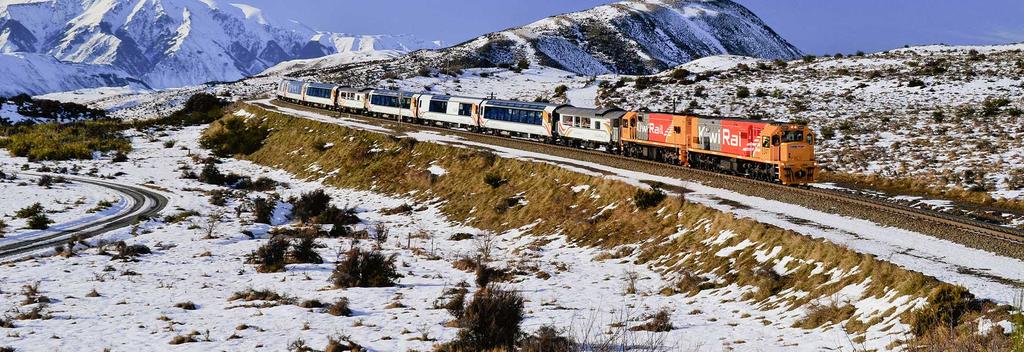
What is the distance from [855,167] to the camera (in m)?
36.7

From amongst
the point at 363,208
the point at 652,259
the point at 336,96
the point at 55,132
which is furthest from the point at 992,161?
the point at 55,132

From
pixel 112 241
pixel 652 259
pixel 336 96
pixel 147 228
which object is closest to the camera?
pixel 652 259

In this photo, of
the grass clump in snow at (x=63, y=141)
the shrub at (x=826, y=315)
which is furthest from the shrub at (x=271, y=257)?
the grass clump in snow at (x=63, y=141)

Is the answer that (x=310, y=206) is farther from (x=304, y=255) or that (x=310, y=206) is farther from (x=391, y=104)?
(x=391, y=104)

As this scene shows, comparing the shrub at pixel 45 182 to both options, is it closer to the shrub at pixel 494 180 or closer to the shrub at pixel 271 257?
the shrub at pixel 271 257

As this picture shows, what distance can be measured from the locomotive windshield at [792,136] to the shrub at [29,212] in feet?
110

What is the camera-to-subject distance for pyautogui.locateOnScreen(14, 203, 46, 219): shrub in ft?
115

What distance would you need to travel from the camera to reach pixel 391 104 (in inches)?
2648

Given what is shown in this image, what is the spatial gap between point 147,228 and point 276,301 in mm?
16946

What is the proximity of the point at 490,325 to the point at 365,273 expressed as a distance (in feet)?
27.6

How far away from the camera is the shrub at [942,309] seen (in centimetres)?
1241

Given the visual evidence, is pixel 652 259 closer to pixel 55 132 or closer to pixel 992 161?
pixel 992 161

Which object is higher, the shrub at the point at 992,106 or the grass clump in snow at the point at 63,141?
the shrub at the point at 992,106

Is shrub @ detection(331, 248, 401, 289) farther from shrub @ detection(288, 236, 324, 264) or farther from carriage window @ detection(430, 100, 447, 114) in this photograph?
carriage window @ detection(430, 100, 447, 114)
